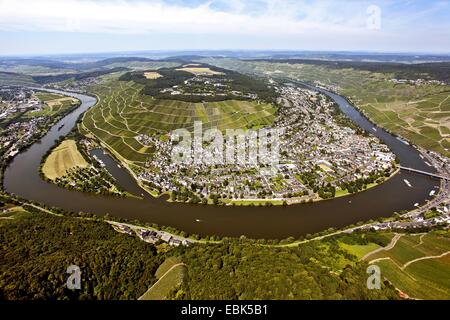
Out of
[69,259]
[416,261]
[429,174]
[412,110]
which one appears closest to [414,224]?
[416,261]

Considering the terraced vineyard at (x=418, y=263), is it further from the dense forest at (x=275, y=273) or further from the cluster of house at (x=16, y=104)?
the cluster of house at (x=16, y=104)

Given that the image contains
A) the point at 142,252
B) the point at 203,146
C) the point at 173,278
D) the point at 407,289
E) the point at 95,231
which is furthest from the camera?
the point at 203,146

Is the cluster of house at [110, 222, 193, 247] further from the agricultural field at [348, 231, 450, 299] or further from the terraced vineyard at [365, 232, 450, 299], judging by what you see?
the terraced vineyard at [365, 232, 450, 299]

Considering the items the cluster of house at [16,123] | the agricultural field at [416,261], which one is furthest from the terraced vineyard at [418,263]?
the cluster of house at [16,123]

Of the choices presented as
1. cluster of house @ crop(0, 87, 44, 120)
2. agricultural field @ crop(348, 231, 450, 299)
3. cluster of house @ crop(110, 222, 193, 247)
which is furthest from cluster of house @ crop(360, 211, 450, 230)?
cluster of house @ crop(0, 87, 44, 120)

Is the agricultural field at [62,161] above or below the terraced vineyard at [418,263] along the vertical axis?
above

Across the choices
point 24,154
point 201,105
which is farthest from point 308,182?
point 24,154

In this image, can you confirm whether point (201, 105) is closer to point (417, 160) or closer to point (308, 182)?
point (308, 182)
